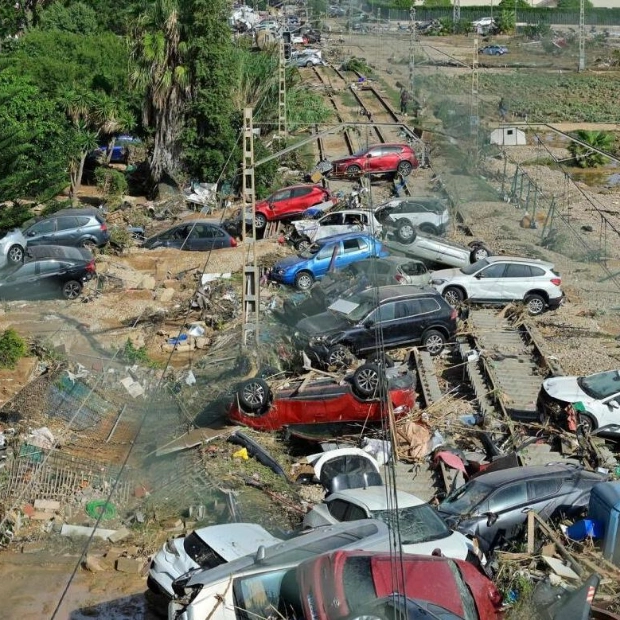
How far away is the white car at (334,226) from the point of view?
3119 centimetres

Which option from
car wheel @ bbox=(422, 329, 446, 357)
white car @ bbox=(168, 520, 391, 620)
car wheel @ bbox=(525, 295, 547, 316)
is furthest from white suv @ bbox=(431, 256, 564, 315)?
white car @ bbox=(168, 520, 391, 620)

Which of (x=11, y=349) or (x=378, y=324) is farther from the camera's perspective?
(x=378, y=324)

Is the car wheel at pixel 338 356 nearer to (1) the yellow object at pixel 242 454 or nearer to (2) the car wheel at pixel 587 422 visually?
(1) the yellow object at pixel 242 454

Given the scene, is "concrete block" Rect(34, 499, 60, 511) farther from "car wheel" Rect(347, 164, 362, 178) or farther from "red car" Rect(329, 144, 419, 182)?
"car wheel" Rect(347, 164, 362, 178)

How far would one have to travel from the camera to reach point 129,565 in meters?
14.5

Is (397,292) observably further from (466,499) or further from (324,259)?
(466,499)

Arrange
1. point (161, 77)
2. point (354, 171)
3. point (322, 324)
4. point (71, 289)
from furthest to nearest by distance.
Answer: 1. point (354, 171)
2. point (161, 77)
3. point (71, 289)
4. point (322, 324)

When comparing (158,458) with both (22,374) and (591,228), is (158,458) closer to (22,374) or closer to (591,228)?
(22,374)

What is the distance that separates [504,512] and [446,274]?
13.0 meters

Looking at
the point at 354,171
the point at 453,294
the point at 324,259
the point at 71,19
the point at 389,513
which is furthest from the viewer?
the point at 71,19

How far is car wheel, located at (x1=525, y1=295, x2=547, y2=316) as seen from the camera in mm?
26875

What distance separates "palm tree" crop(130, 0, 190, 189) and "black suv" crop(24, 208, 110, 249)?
871cm

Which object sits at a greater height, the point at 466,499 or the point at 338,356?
the point at 466,499

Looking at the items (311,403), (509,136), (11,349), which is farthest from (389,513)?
(509,136)
